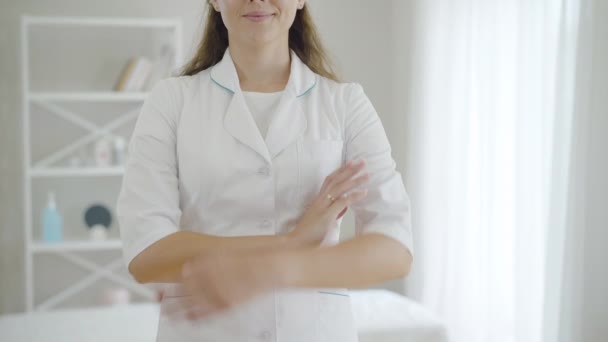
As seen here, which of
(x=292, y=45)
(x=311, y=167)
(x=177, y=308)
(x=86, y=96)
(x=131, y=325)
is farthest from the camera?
(x=86, y=96)

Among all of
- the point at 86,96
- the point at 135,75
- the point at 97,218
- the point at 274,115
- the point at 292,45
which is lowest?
the point at 97,218

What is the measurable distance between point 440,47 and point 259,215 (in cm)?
243

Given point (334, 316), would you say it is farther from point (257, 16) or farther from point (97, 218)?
point (97, 218)

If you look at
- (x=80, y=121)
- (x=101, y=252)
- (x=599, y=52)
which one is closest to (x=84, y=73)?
(x=80, y=121)

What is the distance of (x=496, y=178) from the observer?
281 centimetres

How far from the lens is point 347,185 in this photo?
1108mm

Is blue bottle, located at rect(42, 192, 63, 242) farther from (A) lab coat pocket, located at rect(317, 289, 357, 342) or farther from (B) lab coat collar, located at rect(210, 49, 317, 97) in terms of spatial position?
(A) lab coat pocket, located at rect(317, 289, 357, 342)

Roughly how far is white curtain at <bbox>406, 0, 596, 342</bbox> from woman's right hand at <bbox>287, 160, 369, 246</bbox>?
1.37 metres

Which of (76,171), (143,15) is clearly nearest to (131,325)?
(76,171)

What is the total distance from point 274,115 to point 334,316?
37cm

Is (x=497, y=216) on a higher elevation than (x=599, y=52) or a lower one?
lower

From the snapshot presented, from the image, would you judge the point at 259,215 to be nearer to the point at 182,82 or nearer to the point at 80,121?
the point at 182,82

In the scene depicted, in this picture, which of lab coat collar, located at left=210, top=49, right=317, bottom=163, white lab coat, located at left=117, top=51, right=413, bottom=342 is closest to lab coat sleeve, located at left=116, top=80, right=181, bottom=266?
white lab coat, located at left=117, top=51, right=413, bottom=342

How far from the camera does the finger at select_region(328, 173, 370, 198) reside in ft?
3.63
